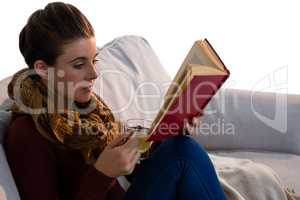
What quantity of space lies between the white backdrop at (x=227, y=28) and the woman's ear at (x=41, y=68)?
1011mm

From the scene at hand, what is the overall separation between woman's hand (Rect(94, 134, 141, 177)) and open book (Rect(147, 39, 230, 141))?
0.15ft

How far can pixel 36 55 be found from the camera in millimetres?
1180

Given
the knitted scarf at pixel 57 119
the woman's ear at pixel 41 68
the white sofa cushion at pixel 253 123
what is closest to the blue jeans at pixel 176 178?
the knitted scarf at pixel 57 119

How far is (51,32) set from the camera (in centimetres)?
116

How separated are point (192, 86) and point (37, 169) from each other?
1.30 feet

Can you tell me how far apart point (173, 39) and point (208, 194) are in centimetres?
124

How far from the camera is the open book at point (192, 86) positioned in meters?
0.98

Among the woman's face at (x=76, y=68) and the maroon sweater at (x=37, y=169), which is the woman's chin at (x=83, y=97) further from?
the maroon sweater at (x=37, y=169)

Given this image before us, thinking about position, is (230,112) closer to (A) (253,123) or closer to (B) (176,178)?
(A) (253,123)

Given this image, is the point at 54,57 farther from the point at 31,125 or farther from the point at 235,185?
the point at 235,185

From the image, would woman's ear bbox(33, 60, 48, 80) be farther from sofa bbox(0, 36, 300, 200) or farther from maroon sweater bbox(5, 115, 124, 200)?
sofa bbox(0, 36, 300, 200)

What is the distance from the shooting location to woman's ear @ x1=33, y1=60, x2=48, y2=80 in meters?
1.18

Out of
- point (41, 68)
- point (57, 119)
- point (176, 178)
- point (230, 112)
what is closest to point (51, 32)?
point (41, 68)

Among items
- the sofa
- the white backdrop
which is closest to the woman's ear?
the sofa
